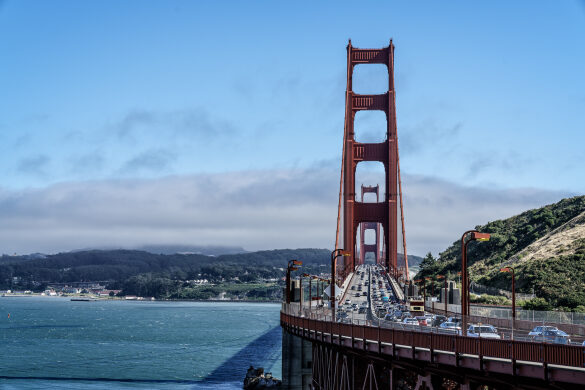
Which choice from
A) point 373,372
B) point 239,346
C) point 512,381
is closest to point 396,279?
point 239,346

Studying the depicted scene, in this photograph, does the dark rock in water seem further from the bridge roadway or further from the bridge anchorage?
the bridge roadway

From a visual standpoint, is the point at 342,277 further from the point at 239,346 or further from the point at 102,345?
the point at 102,345

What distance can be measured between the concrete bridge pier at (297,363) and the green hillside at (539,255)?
1003 inches

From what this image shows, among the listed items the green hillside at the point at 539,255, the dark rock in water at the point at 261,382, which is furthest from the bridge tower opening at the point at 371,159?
the dark rock in water at the point at 261,382

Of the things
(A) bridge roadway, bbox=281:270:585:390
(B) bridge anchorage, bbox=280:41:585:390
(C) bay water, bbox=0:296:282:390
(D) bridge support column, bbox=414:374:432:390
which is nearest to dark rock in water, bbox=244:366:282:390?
(C) bay water, bbox=0:296:282:390

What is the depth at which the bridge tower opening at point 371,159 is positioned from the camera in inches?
3750

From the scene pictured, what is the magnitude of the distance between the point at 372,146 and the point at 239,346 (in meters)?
34.5

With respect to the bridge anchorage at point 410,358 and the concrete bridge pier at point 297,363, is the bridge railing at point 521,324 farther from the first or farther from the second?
the concrete bridge pier at point 297,363

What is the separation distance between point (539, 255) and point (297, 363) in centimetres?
5150

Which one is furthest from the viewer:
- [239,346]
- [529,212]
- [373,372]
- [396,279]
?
[529,212]

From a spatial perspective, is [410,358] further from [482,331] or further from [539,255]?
[539,255]

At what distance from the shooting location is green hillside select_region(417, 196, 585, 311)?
74.1 metres

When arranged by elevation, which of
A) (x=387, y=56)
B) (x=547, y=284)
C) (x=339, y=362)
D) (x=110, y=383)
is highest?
(x=387, y=56)

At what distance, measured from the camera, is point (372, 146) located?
101 metres
